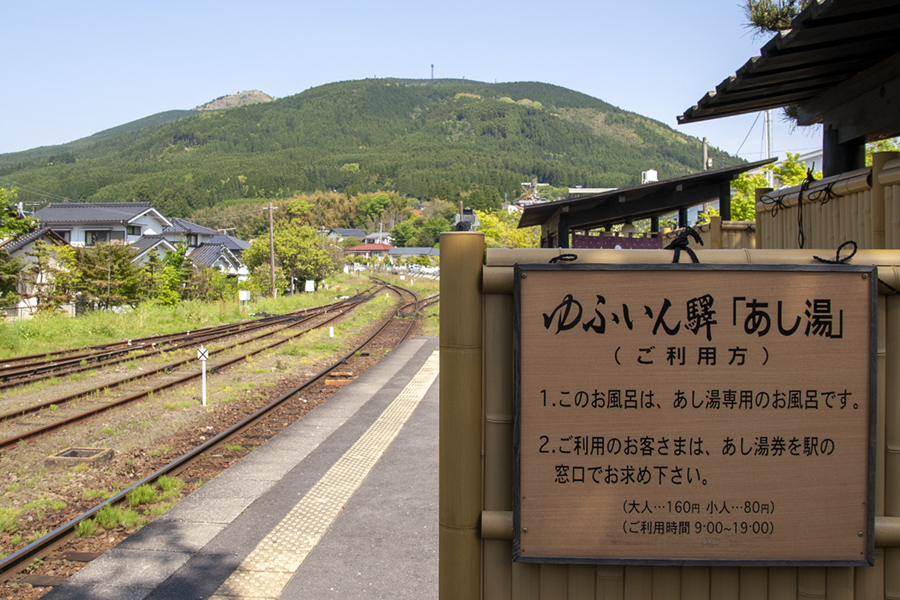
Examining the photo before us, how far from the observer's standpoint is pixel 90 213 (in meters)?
Result: 51.2

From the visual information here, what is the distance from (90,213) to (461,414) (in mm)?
56939

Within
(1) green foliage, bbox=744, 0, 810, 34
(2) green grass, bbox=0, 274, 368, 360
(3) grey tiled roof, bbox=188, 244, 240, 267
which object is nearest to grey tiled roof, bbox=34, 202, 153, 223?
(3) grey tiled roof, bbox=188, 244, 240, 267

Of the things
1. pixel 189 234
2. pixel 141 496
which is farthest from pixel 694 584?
pixel 189 234

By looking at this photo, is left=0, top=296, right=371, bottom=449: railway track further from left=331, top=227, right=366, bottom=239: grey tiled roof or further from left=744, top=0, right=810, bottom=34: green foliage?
left=331, top=227, right=366, bottom=239: grey tiled roof

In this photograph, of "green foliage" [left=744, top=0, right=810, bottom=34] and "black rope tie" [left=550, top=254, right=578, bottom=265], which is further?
"green foliage" [left=744, top=0, right=810, bottom=34]

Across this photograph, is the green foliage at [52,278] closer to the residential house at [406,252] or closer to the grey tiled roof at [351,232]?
the residential house at [406,252]

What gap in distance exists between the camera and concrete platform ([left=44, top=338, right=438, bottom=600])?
4.73 metres

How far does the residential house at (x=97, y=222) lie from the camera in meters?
48.4

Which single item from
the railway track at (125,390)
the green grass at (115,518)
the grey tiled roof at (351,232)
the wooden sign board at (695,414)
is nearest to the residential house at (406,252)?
the grey tiled roof at (351,232)

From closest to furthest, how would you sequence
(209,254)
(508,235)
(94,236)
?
(508,235)
(94,236)
(209,254)

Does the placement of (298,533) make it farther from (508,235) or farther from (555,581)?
(508,235)

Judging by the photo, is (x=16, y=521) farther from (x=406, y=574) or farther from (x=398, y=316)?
(x=398, y=316)

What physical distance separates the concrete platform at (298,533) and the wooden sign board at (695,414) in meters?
2.84

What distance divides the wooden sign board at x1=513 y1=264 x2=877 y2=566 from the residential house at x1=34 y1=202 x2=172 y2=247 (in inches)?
1969
